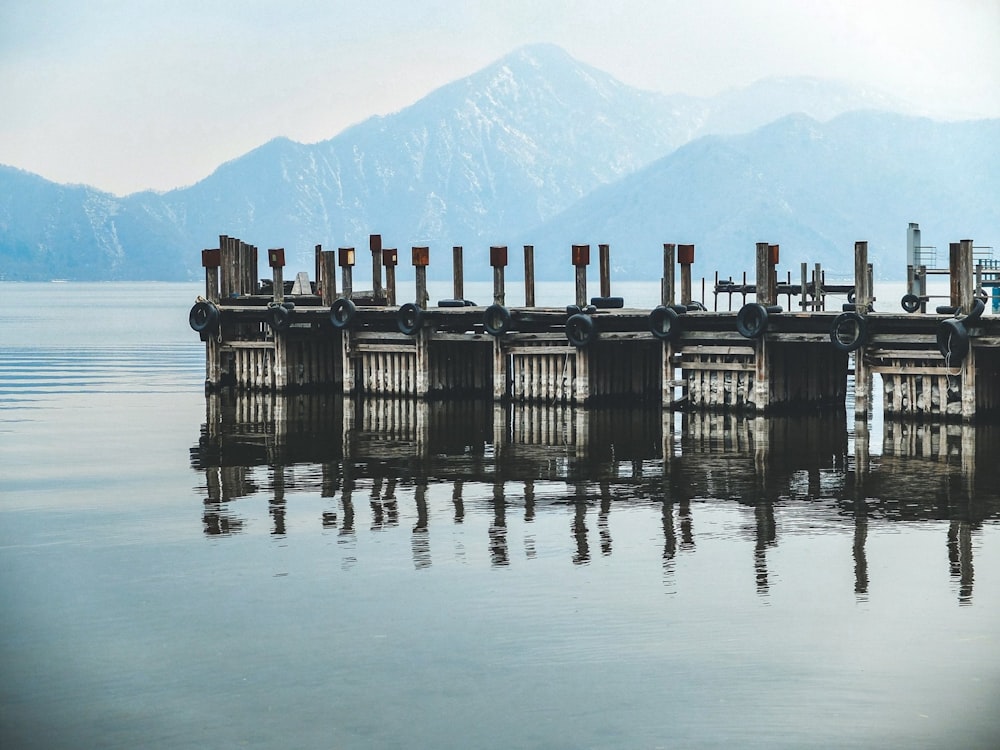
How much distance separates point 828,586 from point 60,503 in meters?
12.9

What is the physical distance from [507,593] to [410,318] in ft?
76.3

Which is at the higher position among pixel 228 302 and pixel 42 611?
pixel 228 302

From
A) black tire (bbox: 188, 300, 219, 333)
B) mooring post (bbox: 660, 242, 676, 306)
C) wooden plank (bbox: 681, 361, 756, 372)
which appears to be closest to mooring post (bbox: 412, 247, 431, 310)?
black tire (bbox: 188, 300, 219, 333)

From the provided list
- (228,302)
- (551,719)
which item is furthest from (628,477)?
(228,302)

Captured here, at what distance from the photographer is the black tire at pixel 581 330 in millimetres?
36875

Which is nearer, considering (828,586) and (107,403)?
(828,586)

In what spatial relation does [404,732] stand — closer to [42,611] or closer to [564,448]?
[42,611]

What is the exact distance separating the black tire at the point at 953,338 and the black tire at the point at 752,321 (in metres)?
4.03

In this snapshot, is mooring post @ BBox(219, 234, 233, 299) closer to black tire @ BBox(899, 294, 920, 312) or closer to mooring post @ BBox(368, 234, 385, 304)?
mooring post @ BBox(368, 234, 385, 304)

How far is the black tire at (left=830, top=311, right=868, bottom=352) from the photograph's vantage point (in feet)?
110

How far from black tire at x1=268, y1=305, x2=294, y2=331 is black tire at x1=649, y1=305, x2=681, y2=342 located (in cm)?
1151

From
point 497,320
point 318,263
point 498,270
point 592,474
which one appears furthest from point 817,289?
point 592,474

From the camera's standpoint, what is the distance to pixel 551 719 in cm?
1304

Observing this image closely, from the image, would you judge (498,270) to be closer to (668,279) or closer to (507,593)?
(668,279)
